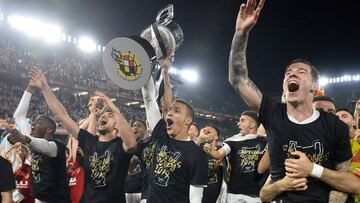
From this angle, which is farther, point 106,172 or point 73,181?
point 73,181

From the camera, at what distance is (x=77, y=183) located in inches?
219

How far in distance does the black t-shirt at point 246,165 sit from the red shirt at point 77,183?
213cm

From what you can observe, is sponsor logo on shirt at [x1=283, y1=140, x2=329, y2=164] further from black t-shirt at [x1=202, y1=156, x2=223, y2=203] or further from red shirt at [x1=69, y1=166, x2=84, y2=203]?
red shirt at [x1=69, y1=166, x2=84, y2=203]

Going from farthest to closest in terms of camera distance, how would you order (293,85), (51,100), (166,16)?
(51,100) < (166,16) < (293,85)

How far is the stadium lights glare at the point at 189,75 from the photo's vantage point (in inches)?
1483

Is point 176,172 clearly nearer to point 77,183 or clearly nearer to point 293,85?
point 293,85

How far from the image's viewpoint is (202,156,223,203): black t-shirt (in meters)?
5.61

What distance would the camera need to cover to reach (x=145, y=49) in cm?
330

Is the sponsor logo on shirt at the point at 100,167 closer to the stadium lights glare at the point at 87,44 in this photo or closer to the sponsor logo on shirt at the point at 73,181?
the sponsor logo on shirt at the point at 73,181

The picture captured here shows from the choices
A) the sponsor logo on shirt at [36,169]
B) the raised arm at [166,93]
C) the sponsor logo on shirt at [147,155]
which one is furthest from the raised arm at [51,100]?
the raised arm at [166,93]

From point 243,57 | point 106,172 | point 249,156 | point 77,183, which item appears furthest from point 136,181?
point 243,57

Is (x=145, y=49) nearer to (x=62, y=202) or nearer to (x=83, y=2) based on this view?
(x=62, y=202)

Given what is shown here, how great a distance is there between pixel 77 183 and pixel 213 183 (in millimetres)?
1986

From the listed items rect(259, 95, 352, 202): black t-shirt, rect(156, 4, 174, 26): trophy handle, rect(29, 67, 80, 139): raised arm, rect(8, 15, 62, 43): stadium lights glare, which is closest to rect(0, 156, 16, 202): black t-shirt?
rect(29, 67, 80, 139): raised arm
